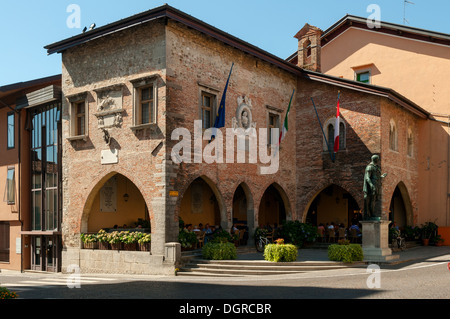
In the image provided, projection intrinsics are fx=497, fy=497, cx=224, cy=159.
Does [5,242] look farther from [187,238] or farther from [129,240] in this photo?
[187,238]

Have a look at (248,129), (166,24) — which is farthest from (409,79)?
(166,24)

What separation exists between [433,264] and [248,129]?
30.2 feet

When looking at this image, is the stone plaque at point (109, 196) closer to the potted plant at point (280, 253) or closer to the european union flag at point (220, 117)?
the european union flag at point (220, 117)

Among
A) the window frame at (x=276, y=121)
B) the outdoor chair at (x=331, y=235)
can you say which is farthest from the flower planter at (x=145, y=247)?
the outdoor chair at (x=331, y=235)

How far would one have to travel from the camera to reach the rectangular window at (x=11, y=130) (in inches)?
995

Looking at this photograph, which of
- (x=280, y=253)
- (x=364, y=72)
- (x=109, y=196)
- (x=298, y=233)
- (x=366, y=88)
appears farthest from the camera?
(x=364, y=72)

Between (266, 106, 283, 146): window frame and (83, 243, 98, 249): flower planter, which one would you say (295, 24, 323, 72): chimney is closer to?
(266, 106, 283, 146): window frame

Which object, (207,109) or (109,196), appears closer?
(207,109)

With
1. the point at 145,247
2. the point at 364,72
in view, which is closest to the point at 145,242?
the point at 145,247

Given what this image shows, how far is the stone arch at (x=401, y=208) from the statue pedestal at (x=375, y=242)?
927cm

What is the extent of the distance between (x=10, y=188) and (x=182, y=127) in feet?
37.8

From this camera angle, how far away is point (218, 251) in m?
17.8

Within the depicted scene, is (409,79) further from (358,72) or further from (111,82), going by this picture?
(111,82)

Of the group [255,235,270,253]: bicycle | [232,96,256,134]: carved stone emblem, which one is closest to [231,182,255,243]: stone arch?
[255,235,270,253]: bicycle
